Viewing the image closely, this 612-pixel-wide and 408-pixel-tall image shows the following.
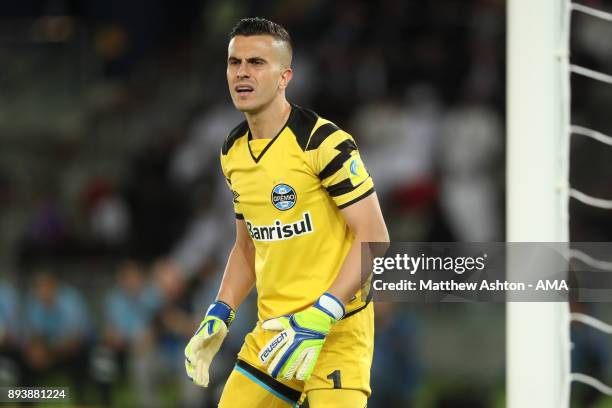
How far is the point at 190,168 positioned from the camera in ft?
32.2

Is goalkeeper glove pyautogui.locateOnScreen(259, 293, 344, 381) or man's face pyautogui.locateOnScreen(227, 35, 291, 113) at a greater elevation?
man's face pyautogui.locateOnScreen(227, 35, 291, 113)

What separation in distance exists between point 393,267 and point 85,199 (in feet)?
A: 21.7

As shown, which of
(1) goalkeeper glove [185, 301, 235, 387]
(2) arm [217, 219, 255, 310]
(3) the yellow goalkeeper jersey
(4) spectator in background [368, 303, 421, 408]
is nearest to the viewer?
(3) the yellow goalkeeper jersey

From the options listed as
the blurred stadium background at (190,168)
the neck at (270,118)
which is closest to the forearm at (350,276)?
the neck at (270,118)

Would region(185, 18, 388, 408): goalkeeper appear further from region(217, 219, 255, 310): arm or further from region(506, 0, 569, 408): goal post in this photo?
region(506, 0, 569, 408): goal post

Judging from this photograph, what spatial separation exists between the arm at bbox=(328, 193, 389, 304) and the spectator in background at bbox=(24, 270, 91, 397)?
202 inches

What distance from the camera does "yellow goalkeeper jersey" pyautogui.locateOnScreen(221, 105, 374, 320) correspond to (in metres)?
3.70

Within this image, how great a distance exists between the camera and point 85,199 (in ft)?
33.8

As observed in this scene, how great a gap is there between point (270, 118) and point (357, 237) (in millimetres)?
540

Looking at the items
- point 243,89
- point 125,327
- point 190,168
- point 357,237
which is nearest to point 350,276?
point 357,237

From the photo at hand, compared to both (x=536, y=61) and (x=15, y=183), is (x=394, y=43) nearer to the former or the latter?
(x=15, y=183)

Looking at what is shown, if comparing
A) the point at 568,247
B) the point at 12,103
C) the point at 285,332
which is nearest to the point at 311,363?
the point at 285,332

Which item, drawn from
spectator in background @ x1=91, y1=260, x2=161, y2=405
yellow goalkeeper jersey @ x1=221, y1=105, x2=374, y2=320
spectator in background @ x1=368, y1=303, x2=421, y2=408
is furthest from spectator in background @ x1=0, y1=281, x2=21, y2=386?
yellow goalkeeper jersey @ x1=221, y1=105, x2=374, y2=320

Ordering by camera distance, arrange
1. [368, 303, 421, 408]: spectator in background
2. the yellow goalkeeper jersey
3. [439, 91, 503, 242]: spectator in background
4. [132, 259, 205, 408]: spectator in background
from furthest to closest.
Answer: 1. [439, 91, 503, 242]: spectator in background
2. [132, 259, 205, 408]: spectator in background
3. [368, 303, 421, 408]: spectator in background
4. the yellow goalkeeper jersey
